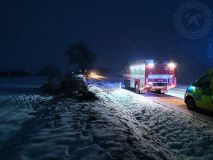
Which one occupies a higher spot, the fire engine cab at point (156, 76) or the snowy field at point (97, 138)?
the fire engine cab at point (156, 76)

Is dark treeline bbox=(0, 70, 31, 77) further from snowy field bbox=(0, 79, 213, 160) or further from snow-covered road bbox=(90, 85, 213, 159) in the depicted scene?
snowy field bbox=(0, 79, 213, 160)

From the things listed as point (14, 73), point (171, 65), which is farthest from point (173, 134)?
point (14, 73)

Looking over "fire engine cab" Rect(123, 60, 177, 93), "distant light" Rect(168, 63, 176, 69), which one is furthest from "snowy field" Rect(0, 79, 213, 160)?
"distant light" Rect(168, 63, 176, 69)

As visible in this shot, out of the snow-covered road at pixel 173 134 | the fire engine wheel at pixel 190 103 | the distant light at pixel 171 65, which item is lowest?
the snow-covered road at pixel 173 134

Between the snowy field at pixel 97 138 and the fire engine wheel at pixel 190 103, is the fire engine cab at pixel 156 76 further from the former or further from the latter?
the snowy field at pixel 97 138

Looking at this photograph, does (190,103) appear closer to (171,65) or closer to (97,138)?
(97,138)

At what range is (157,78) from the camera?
23.3 meters

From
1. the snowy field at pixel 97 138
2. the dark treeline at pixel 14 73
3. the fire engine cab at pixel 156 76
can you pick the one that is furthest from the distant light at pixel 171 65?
the dark treeline at pixel 14 73

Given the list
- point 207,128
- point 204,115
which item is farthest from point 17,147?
point 204,115

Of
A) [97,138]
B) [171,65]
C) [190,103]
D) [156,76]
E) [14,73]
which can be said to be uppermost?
[171,65]

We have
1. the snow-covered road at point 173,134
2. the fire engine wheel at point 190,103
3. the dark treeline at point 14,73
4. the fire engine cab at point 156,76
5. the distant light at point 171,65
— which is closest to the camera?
the snow-covered road at point 173,134

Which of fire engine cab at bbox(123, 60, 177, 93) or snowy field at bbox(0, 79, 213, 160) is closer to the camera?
snowy field at bbox(0, 79, 213, 160)

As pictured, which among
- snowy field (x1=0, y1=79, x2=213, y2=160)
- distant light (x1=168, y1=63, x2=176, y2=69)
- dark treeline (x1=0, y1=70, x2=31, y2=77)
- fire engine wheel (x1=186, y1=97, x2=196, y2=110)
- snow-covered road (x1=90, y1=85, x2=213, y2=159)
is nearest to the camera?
snowy field (x1=0, y1=79, x2=213, y2=160)

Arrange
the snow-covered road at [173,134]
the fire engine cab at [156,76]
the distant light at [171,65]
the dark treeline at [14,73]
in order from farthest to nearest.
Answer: the dark treeline at [14,73]
the distant light at [171,65]
the fire engine cab at [156,76]
the snow-covered road at [173,134]
